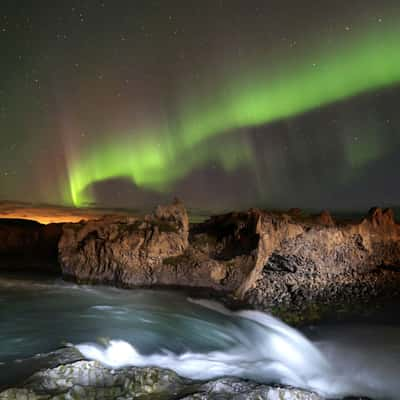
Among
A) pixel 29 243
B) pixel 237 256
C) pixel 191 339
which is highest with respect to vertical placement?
pixel 29 243

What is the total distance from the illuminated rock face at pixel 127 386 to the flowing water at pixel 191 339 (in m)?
0.82

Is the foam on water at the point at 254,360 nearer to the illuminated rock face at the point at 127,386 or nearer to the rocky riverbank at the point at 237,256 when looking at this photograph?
the illuminated rock face at the point at 127,386

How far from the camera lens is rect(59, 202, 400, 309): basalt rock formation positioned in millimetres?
12992

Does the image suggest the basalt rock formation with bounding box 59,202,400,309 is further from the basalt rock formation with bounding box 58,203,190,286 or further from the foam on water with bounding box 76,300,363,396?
the foam on water with bounding box 76,300,363,396

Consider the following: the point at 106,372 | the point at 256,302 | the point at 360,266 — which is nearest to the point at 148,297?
the point at 256,302

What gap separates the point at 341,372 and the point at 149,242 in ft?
22.1

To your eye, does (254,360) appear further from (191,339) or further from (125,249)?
(125,249)

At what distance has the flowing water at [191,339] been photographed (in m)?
7.38

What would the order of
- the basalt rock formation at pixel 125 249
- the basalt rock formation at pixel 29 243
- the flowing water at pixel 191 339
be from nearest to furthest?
the flowing water at pixel 191 339
the basalt rock formation at pixel 125 249
the basalt rock formation at pixel 29 243

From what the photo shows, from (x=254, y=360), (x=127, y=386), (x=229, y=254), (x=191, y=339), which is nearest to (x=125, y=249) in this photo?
(x=229, y=254)

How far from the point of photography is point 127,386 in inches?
205

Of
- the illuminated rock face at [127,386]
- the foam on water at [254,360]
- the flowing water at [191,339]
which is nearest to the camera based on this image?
the illuminated rock face at [127,386]

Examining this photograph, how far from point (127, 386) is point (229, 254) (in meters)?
8.53

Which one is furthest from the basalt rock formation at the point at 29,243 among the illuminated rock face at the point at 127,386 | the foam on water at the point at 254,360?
the illuminated rock face at the point at 127,386
